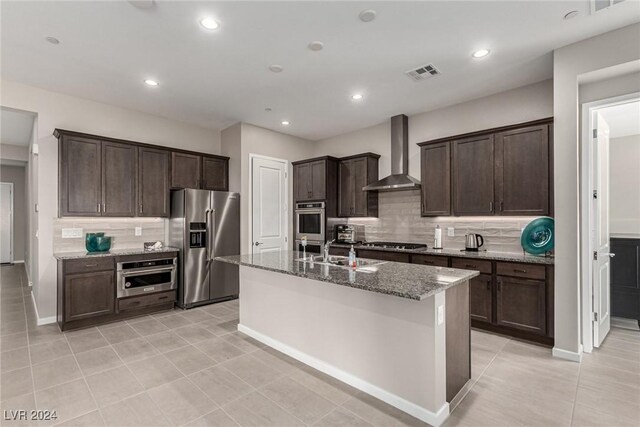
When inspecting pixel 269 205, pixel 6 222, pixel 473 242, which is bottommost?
pixel 473 242

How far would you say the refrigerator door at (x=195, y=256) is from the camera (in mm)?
4621

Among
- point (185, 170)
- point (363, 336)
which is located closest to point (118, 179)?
point (185, 170)

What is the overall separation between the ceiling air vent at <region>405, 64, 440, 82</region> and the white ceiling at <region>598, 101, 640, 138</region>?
5.66 feet

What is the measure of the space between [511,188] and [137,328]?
493cm

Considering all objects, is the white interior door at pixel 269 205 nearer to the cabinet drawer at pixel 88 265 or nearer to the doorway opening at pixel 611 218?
the cabinet drawer at pixel 88 265

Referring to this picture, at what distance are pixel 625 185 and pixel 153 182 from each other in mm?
6707

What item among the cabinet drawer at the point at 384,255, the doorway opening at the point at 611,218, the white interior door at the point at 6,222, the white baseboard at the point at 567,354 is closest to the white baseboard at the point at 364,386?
the white baseboard at the point at 567,354

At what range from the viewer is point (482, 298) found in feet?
11.8

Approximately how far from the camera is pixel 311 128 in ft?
18.7

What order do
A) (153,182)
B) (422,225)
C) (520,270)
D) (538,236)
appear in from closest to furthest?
(520,270), (538,236), (153,182), (422,225)

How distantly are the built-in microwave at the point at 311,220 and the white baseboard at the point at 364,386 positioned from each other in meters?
2.47

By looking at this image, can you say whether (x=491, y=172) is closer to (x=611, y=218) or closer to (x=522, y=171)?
(x=522, y=171)

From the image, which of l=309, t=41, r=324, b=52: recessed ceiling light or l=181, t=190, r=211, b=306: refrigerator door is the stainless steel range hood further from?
l=181, t=190, r=211, b=306: refrigerator door

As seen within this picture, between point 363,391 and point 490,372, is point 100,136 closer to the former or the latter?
point 363,391
